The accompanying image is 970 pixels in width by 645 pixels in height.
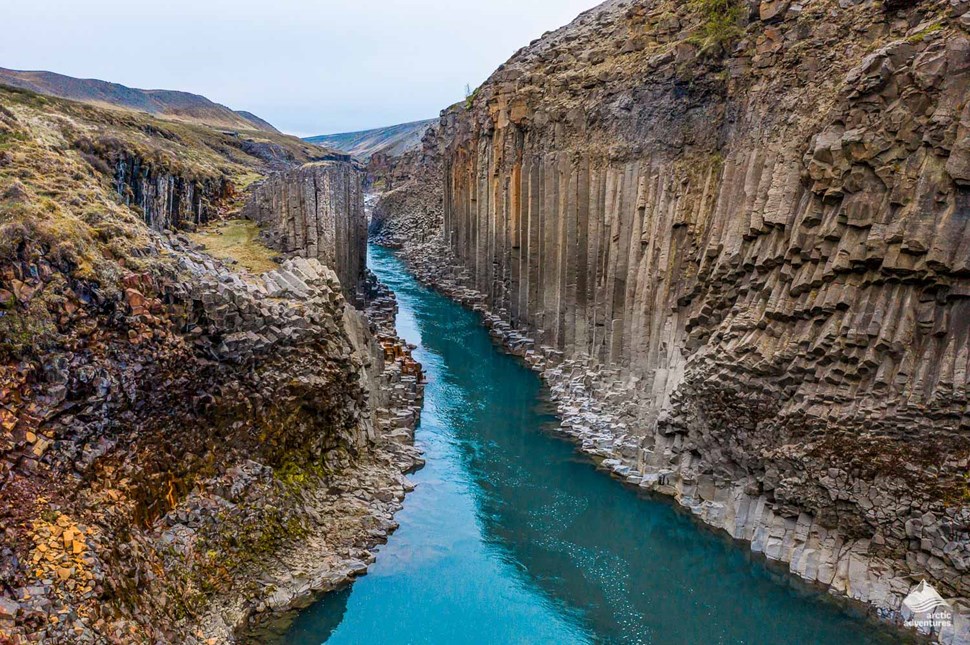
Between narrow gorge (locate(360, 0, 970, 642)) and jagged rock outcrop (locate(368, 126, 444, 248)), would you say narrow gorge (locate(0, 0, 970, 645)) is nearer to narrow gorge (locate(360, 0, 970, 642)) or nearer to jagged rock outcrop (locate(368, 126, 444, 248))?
narrow gorge (locate(360, 0, 970, 642))

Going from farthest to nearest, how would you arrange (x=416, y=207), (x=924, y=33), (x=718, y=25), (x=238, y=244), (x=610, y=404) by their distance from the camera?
1. (x=416, y=207)
2. (x=238, y=244)
3. (x=610, y=404)
4. (x=718, y=25)
5. (x=924, y=33)

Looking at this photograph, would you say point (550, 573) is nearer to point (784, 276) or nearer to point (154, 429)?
point (784, 276)

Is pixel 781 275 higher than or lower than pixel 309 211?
lower

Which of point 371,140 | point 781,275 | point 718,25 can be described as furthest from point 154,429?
point 371,140

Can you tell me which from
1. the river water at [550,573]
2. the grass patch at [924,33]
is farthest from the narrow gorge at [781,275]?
the river water at [550,573]

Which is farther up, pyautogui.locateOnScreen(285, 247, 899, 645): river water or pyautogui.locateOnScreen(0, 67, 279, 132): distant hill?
pyautogui.locateOnScreen(0, 67, 279, 132): distant hill

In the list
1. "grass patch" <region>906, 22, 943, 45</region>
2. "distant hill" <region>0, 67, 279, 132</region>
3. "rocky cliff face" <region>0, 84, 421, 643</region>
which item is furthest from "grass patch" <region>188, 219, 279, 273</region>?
"distant hill" <region>0, 67, 279, 132</region>
